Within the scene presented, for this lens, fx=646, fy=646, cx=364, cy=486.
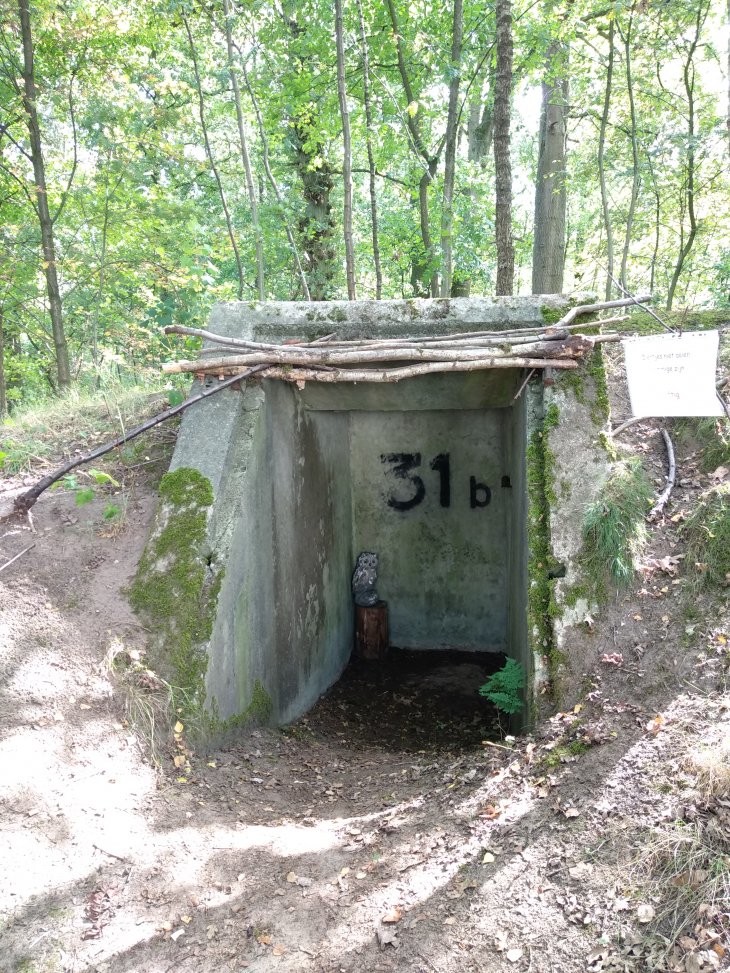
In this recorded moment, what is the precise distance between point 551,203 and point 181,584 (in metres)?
8.34

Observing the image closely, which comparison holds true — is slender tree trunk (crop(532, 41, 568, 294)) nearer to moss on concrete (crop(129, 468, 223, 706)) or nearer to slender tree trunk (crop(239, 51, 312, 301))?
slender tree trunk (crop(239, 51, 312, 301))

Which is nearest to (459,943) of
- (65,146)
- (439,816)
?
(439,816)

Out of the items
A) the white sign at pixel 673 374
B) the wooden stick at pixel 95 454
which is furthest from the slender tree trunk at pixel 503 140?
the wooden stick at pixel 95 454

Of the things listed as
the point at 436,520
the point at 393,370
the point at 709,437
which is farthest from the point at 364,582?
the point at 709,437

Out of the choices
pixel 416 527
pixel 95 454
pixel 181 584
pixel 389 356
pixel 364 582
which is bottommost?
pixel 364 582

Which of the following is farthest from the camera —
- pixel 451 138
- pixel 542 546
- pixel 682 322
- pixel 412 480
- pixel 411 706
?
pixel 451 138

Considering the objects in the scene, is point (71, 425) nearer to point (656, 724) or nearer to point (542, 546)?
point (542, 546)

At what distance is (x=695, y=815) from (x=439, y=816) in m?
1.22

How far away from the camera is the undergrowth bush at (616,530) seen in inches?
155

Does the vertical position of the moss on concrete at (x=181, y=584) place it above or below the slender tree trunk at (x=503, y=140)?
below

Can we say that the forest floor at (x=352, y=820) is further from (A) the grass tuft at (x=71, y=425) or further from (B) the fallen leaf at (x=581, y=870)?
(A) the grass tuft at (x=71, y=425)

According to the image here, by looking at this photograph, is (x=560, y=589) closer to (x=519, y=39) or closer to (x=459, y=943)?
(x=459, y=943)

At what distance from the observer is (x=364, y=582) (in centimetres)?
781

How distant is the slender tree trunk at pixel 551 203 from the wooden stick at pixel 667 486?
17.8 feet
